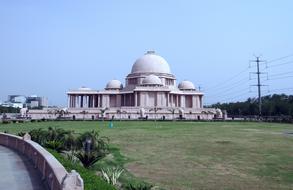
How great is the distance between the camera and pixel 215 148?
702 inches

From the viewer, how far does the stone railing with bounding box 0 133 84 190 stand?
574cm

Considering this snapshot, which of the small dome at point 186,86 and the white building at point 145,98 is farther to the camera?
the small dome at point 186,86

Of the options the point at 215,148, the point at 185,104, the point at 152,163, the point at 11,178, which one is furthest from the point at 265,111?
the point at 11,178

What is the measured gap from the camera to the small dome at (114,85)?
85.1m

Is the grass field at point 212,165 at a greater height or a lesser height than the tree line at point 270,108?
lesser

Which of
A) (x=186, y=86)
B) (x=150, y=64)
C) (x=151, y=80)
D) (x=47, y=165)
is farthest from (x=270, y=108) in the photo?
(x=47, y=165)

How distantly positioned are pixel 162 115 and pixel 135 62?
65.2 feet

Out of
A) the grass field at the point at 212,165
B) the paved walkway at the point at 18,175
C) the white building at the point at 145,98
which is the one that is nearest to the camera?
the paved walkway at the point at 18,175

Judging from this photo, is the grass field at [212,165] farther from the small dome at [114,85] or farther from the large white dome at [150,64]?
the small dome at [114,85]

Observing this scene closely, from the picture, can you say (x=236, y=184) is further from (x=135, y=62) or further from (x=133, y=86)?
(x=135, y=62)

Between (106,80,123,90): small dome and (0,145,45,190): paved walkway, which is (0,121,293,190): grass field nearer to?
(0,145,45,190): paved walkway

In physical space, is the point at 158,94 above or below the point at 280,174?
above

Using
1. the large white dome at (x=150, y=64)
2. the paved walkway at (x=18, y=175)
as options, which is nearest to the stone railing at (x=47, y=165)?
the paved walkway at (x=18, y=175)

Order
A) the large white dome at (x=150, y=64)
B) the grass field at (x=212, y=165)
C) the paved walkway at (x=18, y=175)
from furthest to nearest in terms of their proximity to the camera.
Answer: the large white dome at (x=150, y=64) → the grass field at (x=212, y=165) → the paved walkway at (x=18, y=175)
